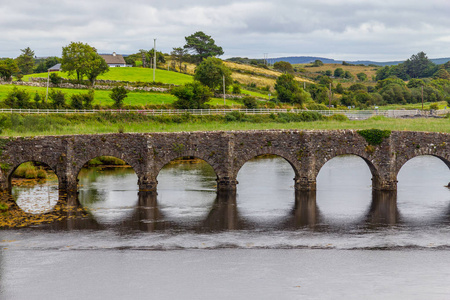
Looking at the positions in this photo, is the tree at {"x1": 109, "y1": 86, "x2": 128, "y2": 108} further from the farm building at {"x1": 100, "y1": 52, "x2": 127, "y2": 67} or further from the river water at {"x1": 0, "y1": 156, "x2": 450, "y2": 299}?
the farm building at {"x1": 100, "y1": 52, "x2": 127, "y2": 67}

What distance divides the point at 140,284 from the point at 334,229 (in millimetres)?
12400

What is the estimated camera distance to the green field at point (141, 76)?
93.4 metres

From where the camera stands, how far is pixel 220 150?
39312 mm

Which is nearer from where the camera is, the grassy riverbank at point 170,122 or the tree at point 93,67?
the grassy riverbank at point 170,122

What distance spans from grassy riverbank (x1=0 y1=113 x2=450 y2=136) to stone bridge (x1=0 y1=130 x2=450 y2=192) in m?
2.26

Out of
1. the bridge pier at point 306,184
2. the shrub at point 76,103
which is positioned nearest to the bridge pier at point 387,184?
the bridge pier at point 306,184

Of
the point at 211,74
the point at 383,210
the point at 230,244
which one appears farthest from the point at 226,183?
the point at 211,74

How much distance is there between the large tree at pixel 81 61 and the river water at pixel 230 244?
129 feet

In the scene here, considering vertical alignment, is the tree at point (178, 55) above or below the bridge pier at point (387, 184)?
above

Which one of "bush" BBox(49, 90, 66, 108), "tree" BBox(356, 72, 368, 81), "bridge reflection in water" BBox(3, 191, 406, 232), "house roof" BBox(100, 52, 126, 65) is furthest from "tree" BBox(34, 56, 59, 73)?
"bridge reflection in water" BBox(3, 191, 406, 232)

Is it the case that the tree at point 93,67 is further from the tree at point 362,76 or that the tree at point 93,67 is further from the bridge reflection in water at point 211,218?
the tree at point 362,76

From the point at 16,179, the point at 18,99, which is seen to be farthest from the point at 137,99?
the point at 16,179

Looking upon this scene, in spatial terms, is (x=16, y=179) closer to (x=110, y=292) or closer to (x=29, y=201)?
(x=29, y=201)

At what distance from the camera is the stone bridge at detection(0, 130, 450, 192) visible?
3838cm
